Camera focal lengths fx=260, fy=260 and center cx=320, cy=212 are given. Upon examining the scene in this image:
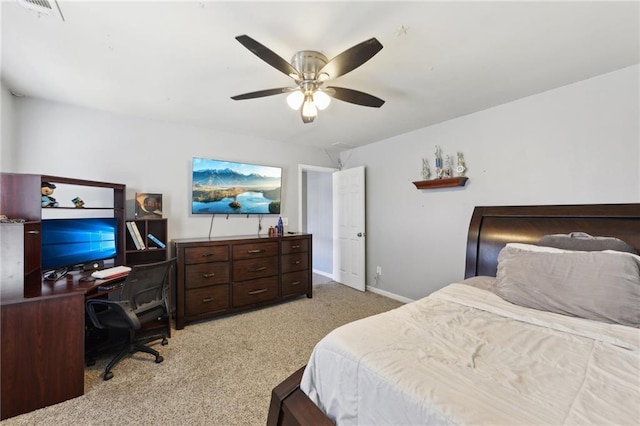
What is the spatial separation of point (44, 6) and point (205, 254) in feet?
7.35

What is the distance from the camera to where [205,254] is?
117 inches

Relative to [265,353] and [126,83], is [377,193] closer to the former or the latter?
[265,353]

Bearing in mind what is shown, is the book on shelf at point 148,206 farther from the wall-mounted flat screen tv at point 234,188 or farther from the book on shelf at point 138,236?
the wall-mounted flat screen tv at point 234,188

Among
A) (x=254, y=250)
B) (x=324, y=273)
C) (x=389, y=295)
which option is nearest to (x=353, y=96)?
(x=254, y=250)

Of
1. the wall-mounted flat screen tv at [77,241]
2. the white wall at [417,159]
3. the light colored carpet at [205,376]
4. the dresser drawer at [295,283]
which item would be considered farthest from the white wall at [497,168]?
the wall-mounted flat screen tv at [77,241]

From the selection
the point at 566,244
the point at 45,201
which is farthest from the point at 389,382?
the point at 45,201

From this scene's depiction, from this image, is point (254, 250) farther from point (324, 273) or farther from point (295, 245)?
point (324, 273)

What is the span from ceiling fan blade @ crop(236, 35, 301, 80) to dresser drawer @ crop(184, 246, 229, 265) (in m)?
2.15

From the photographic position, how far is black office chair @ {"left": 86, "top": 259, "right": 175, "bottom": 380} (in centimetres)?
201

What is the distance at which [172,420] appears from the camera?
63.2 inches

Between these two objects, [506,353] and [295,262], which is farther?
[295,262]

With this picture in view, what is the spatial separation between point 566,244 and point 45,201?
411 cm

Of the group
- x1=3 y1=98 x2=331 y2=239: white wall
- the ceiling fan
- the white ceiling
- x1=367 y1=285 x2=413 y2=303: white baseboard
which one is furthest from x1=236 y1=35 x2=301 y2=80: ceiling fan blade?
x1=367 y1=285 x2=413 y2=303: white baseboard

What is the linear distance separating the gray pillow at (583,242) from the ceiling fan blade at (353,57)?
6.41 feet
